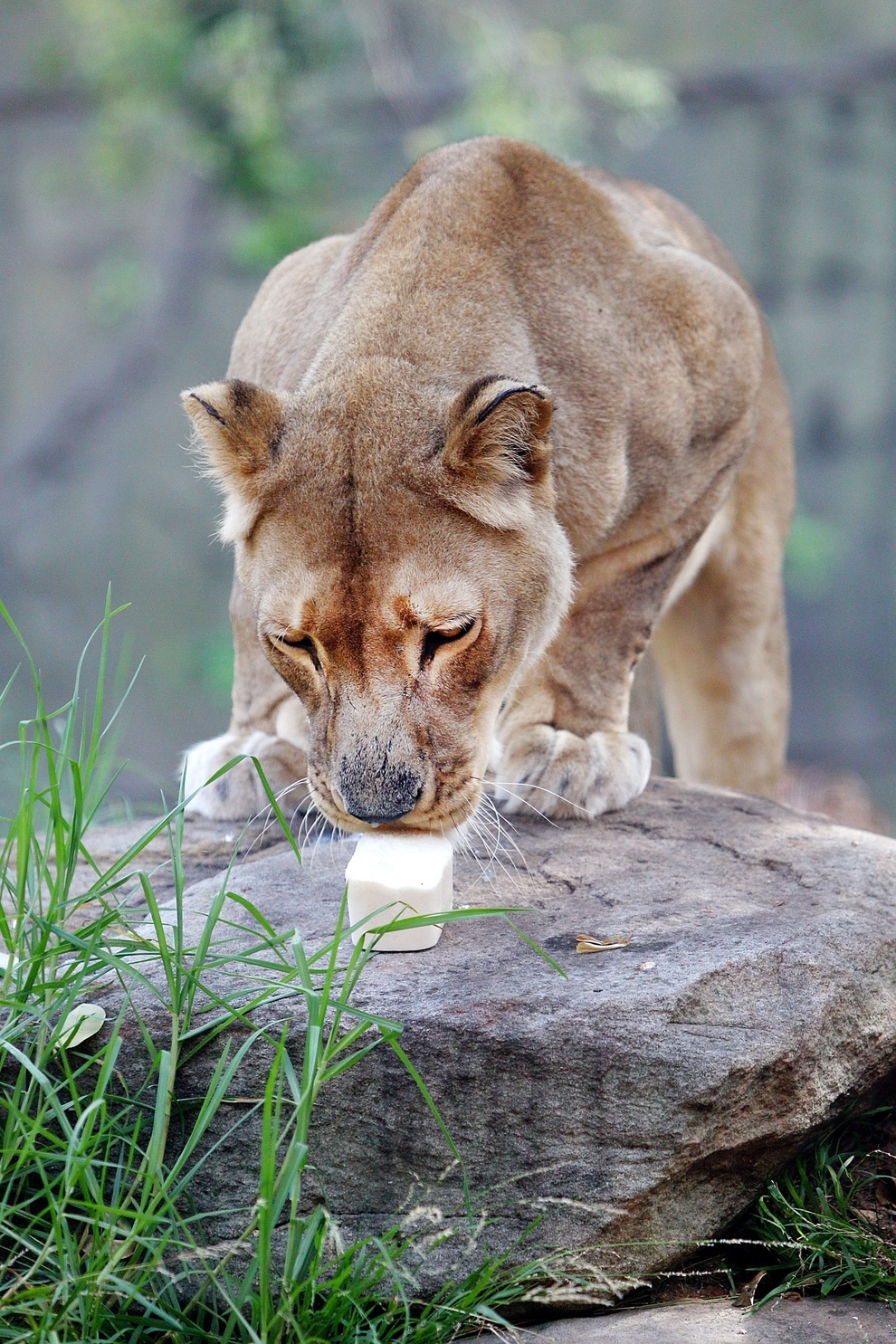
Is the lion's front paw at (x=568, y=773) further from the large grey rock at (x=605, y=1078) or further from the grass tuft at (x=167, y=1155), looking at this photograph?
the grass tuft at (x=167, y=1155)

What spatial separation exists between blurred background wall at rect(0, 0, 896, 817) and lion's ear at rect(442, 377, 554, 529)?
6790mm

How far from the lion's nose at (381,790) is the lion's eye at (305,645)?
26cm

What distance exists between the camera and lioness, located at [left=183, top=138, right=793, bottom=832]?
2.82 meters

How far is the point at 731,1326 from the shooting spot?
225cm

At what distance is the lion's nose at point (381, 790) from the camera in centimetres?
271

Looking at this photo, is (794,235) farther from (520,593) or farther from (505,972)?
(505,972)

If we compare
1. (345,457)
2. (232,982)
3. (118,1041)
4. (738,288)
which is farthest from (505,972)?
(738,288)

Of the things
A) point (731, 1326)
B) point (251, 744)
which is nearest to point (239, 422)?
point (251, 744)

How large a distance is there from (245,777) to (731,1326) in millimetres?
1988

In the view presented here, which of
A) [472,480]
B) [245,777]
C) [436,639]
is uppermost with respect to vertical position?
[472,480]

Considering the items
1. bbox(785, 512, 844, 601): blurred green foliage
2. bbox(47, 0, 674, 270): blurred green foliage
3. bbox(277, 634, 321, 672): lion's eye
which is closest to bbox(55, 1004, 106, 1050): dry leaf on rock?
bbox(277, 634, 321, 672): lion's eye

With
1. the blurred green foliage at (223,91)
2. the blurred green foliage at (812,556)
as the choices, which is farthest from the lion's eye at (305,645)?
the blurred green foliage at (812,556)

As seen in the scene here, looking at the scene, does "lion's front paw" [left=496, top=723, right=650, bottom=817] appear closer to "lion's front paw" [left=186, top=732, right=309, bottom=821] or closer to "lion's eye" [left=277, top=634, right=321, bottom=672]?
"lion's front paw" [left=186, top=732, right=309, bottom=821]

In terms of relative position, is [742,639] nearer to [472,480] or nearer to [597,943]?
[472,480]
